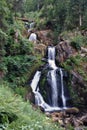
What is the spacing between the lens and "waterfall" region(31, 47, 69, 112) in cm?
1936

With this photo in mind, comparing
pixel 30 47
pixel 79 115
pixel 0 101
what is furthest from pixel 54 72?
pixel 0 101

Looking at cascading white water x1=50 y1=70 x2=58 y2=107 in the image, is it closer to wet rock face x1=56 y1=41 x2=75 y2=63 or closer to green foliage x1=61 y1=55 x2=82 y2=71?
green foliage x1=61 y1=55 x2=82 y2=71

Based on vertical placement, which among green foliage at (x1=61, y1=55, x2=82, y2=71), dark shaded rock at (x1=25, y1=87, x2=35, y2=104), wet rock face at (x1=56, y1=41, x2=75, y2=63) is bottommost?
dark shaded rock at (x1=25, y1=87, x2=35, y2=104)

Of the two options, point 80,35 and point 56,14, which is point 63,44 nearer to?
point 80,35

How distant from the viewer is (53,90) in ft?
66.7

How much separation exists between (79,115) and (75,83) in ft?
10.6

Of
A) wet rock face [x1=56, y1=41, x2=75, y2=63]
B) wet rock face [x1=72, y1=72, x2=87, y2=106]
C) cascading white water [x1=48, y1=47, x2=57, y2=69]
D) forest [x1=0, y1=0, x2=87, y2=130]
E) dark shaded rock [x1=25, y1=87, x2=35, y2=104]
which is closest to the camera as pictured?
forest [x1=0, y1=0, x2=87, y2=130]

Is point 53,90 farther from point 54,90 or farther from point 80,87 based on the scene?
point 80,87

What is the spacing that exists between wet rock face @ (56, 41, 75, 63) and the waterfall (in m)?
1.39

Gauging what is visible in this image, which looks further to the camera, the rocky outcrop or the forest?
the rocky outcrop

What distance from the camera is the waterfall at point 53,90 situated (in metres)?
19.4

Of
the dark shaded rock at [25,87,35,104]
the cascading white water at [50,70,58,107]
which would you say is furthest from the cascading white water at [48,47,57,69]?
the dark shaded rock at [25,87,35,104]

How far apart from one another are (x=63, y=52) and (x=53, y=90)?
13.4 feet

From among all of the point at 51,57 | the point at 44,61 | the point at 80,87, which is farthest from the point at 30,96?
the point at 51,57
